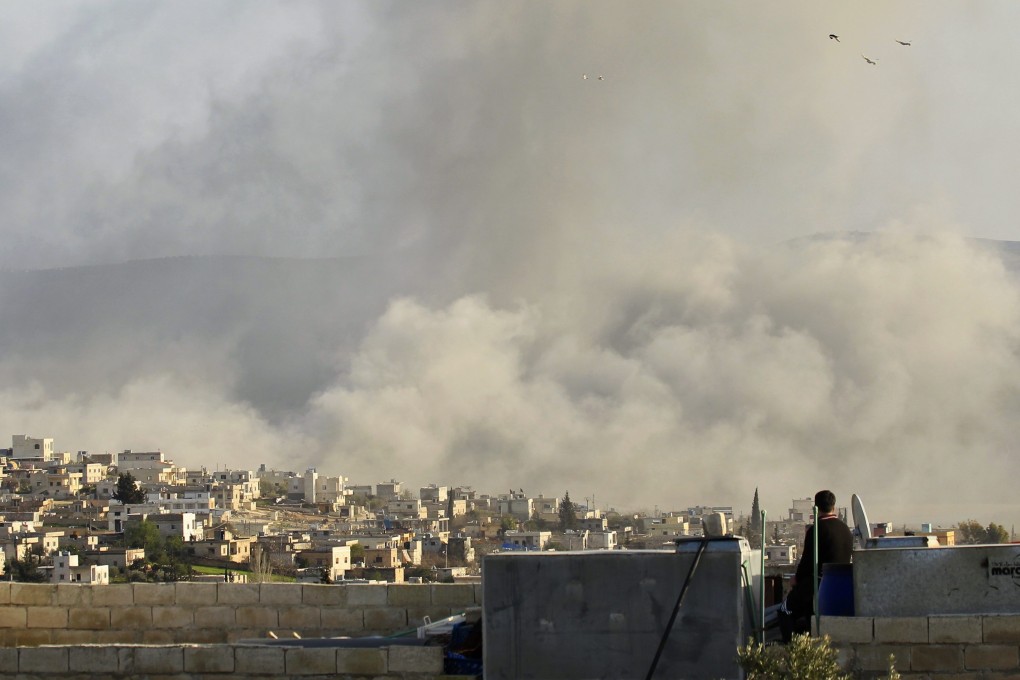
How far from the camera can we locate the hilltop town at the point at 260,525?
69.2 metres

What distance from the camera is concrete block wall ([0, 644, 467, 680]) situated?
393 inches

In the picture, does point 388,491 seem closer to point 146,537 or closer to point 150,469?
point 150,469

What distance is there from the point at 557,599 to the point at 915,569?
2.16m

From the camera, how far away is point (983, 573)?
955cm

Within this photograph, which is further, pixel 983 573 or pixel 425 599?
pixel 425 599

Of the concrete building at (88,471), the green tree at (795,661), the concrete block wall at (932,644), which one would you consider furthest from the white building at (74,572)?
the concrete building at (88,471)

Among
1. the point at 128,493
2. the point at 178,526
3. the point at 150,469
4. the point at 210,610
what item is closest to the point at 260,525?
the point at 128,493

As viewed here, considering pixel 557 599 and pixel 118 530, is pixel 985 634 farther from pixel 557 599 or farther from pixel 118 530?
pixel 118 530

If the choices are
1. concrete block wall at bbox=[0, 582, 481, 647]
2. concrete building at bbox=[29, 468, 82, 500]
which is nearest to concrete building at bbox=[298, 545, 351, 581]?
concrete block wall at bbox=[0, 582, 481, 647]

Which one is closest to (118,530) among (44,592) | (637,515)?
(637,515)

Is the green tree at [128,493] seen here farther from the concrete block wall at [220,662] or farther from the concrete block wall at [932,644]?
the concrete block wall at [932,644]

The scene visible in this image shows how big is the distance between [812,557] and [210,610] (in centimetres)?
484

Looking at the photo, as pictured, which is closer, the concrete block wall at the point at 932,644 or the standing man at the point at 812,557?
the concrete block wall at the point at 932,644

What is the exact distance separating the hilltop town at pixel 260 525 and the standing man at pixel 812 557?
734 inches
